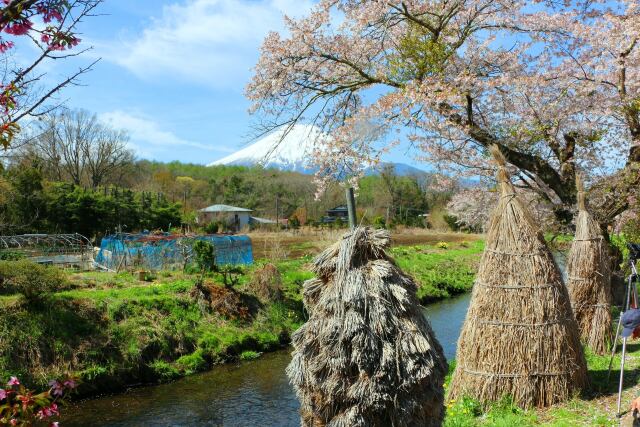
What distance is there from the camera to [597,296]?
30.2ft

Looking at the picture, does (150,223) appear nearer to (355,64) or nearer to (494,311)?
(355,64)

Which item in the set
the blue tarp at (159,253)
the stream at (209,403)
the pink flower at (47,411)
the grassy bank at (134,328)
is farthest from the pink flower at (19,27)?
the blue tarp at (159,253)

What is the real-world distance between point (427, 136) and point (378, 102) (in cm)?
299

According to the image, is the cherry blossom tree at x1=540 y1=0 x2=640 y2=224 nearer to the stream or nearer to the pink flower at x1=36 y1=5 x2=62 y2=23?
the stream

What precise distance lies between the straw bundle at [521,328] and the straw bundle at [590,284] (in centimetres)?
230

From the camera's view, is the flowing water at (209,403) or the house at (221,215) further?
the house at (221,215)

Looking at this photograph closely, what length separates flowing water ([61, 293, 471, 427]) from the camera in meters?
11.3

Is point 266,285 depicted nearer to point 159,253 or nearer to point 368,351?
point 159,253

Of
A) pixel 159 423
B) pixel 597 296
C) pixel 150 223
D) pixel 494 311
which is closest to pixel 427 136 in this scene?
pixel 597 296

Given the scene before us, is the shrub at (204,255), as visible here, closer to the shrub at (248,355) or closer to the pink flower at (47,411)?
the shrub at (248,355)

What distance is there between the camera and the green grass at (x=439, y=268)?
79.6 ft

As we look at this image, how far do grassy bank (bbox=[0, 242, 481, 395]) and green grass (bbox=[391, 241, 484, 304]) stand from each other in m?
6.75

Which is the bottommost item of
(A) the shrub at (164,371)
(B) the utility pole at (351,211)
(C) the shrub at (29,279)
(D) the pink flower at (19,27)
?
(A) the shrub at (164,371)

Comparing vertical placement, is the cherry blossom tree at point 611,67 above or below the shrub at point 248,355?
above
